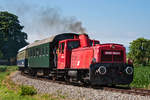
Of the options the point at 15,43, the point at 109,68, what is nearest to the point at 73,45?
the point at 109,68

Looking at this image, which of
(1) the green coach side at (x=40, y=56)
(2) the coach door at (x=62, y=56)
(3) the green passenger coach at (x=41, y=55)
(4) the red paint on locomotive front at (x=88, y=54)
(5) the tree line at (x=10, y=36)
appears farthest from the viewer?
(5) the tree line at (x=10, y=36)

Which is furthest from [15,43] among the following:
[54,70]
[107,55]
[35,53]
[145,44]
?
[107,55]

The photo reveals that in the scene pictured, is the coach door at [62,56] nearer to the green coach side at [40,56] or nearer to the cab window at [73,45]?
the cab window at [73,45]

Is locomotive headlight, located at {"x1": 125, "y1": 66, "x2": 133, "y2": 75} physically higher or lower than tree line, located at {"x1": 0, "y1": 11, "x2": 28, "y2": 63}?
lower

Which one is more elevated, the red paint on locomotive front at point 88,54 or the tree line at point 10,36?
the tree line at point 10,36

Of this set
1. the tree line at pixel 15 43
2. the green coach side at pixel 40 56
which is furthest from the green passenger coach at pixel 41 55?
the tree line at pixel 15 43

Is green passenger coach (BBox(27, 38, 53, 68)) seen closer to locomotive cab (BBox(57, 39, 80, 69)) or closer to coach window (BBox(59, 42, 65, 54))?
coach window (BBox(59, 42, 65, 54))

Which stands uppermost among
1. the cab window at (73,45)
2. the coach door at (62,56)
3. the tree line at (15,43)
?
the tree line at (15,43)

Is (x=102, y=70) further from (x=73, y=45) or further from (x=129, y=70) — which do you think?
(x=73, y=45)

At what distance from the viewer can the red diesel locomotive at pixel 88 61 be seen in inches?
587

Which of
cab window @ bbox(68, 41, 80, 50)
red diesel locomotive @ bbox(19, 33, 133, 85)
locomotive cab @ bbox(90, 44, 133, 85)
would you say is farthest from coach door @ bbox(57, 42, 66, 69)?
locomotive cab @ bbox(90, 44, 133, 85)

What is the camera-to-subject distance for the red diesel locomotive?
48.9 feet

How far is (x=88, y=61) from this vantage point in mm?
15883

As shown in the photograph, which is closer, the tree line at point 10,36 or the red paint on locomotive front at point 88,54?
the red paint on locomotive front at point 88,54
